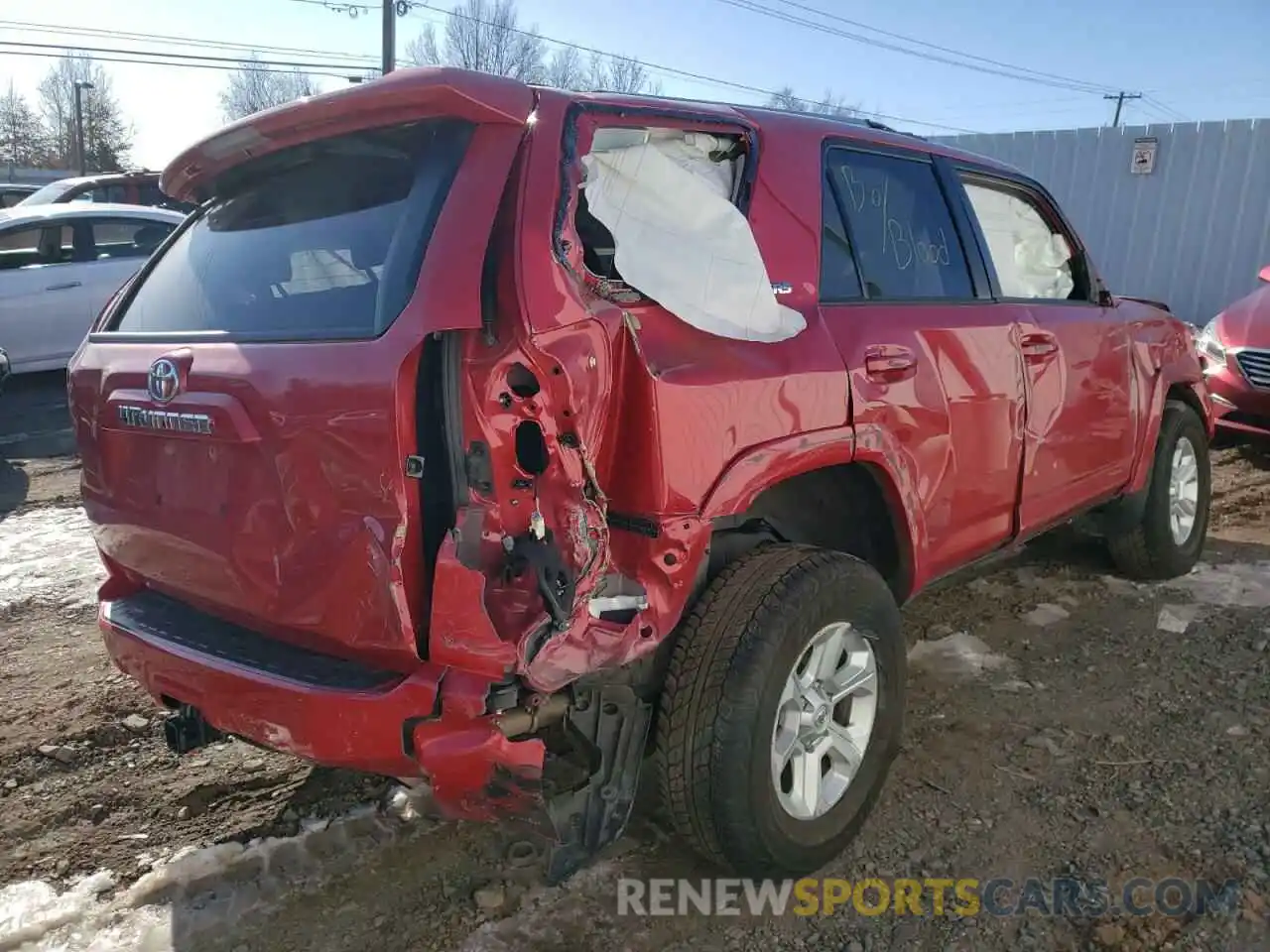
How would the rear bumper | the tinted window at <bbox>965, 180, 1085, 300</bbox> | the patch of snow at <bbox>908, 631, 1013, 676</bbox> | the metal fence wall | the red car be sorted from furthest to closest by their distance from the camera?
the metal fence wall → the red car → the patch of snow at <bbox>908, 631, 1013, 676</bbox> → the tinted window at <bbox>965, 180, 1085, 300</bbox> → the rear bumper

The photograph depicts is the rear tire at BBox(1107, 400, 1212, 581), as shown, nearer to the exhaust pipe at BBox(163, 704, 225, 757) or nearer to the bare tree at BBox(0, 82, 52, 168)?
the exhaust pipe at BBox(163, 704, 225, 757)

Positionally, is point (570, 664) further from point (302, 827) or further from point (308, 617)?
point (302, 827)

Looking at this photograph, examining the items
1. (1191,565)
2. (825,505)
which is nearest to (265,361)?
(825,505)

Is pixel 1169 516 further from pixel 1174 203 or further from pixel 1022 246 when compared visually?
pixel 1174 203

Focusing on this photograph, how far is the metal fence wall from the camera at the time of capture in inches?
439

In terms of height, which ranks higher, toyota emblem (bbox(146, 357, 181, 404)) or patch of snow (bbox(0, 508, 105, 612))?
toyota emblem (bbox(146, 357, 181, 404))

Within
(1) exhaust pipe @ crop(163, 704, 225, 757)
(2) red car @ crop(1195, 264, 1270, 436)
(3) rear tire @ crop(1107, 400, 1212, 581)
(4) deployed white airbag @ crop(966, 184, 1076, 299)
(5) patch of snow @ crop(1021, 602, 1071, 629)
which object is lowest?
(5) patch of snow @ crop(1021, 602, 1071, 629)

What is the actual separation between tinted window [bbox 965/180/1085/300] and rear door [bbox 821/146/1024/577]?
0.37 m

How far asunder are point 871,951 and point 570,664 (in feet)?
3.51

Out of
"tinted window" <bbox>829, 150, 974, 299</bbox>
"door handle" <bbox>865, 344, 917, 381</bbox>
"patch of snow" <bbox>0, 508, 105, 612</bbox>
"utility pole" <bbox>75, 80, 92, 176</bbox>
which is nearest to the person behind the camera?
"door handle" <bbox>865, 344, 917, 381</bbox>

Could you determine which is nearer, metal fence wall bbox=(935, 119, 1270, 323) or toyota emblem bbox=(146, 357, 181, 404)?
toyota emblem bbox=(146, 357, 181, 404)

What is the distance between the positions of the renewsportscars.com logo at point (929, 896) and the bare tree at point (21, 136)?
238 feet

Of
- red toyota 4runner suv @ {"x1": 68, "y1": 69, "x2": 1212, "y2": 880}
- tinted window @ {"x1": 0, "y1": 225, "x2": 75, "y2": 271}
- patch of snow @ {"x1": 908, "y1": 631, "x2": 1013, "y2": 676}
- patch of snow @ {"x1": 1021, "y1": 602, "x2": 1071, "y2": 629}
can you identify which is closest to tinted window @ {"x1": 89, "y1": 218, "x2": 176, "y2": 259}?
tinted window @ {"x1": 0, "y1": 225, "x2": 75, "y2": 271}

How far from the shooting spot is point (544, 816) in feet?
7.07
